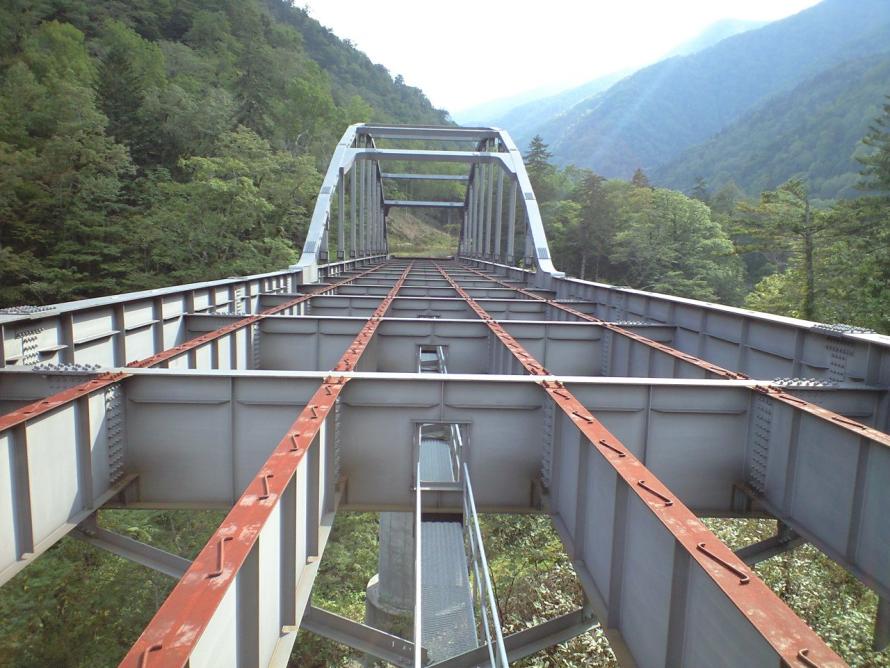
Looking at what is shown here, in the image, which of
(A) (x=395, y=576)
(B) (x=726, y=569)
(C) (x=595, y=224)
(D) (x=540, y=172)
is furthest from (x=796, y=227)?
(D) (x=540, y=172)

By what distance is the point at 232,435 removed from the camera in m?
4.78

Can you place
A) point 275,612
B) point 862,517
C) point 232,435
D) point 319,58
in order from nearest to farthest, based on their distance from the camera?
point 275,612
point 862,517
point 232,435
point 319,58

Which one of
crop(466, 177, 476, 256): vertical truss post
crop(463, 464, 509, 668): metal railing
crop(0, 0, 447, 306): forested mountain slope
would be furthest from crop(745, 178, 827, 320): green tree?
crop(463, 464, 509, 668): metal railing

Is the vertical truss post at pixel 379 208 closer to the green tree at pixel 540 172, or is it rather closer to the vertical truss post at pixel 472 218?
the vertical truss post at pixel 472 218

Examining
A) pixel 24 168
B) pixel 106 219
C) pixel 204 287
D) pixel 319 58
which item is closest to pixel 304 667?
pixel 204 287

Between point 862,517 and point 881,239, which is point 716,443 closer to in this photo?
point 862,517

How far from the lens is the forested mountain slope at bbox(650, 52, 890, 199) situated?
121550 millimetres

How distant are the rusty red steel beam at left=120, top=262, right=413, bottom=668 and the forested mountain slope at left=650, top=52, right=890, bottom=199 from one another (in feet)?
401

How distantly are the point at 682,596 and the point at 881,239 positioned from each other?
3024 cm

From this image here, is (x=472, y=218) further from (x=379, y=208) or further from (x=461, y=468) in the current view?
(x=461, y=468)

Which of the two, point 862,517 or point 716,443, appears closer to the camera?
point 862,517

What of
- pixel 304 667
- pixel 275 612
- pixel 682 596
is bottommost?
pixel 304 667

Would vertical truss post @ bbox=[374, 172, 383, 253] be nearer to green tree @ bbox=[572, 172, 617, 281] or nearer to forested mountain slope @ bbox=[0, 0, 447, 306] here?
forested mountain slope @ bbox=[0, 0, 447, 306]

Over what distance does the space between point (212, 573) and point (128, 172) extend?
45931mm
